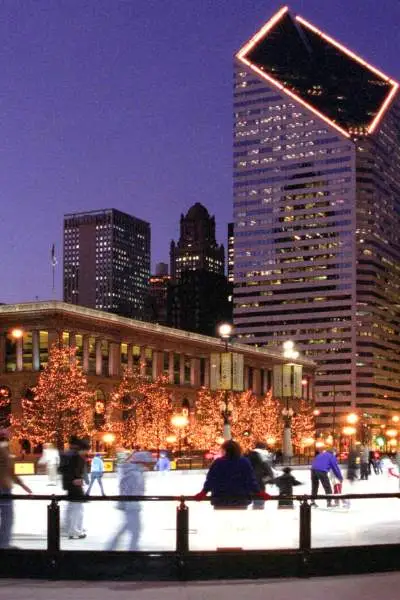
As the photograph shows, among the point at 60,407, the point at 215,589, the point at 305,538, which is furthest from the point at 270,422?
the point at 215,589

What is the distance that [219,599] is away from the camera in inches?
476

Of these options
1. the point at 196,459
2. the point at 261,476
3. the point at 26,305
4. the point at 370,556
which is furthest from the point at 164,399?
the point at 370,556

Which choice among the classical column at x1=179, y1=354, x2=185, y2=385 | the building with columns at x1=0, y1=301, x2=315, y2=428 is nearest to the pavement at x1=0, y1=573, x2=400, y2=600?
the building with columns at x1=0, y1=301, x2=315, y2=428

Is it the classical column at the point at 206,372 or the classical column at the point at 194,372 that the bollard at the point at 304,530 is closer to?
the classical column at the point at 194,372

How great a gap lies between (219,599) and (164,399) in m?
91.1

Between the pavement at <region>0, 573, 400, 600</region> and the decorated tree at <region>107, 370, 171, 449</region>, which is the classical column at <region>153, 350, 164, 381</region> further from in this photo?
the pavement at <region>0, 573, 400, 600</region>

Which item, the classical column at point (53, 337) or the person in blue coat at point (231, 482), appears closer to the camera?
the person in blue coat at point (231, 482)

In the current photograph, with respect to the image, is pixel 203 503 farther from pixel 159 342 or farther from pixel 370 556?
pixel 159 342

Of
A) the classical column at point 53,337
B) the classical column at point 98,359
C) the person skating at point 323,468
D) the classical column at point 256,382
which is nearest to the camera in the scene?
the person skating at point 323,468

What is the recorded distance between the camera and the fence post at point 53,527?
13.6 metres

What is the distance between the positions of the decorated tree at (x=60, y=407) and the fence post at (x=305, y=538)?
7188 centimetres

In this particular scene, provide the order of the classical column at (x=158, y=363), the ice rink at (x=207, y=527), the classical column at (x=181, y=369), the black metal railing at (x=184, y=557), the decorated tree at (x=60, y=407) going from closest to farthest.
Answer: the ice rink at (x=207, y=527)
the black metal railing at (x=184, y=557)
the decorated tree at (x=60, y=407)
the classical column at (x=158, y=363)
the classical column at (x=181, y=369)

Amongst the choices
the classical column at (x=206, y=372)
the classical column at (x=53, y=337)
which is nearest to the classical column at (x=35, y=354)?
the classical column at (x=53, y=337)

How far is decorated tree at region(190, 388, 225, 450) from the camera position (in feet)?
344
